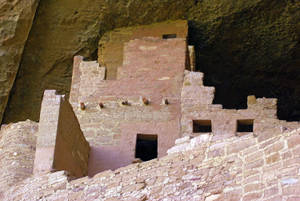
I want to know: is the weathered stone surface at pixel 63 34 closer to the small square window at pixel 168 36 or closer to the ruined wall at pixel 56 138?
the small square window at pixel 168 36

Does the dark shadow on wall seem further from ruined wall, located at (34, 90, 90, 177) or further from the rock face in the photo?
ruined wall, located at (34, 90, 90, 177)

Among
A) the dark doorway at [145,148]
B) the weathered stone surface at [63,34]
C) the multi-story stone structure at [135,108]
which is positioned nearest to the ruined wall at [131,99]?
the multi-story stone structure at [135,108]

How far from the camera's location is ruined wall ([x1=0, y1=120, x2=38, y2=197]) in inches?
430

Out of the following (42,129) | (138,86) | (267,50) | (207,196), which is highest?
(267,50)

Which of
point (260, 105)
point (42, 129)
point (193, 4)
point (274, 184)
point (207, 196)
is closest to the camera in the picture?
point (274, 184)

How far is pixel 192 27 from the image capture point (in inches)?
683

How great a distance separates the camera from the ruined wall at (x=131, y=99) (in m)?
14.2

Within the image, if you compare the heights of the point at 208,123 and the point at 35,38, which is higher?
the point at 35,38

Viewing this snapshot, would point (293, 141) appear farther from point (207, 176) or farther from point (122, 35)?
point (122, 35)

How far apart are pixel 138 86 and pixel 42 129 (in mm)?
4398

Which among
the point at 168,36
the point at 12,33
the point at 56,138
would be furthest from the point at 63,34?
the point at 56,138

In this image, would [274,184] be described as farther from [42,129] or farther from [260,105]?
[260,105]

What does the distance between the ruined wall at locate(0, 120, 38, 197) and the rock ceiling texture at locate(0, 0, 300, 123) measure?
4.93 metres

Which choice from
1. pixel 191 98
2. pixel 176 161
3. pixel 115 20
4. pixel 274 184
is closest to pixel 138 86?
pixel 191 98
